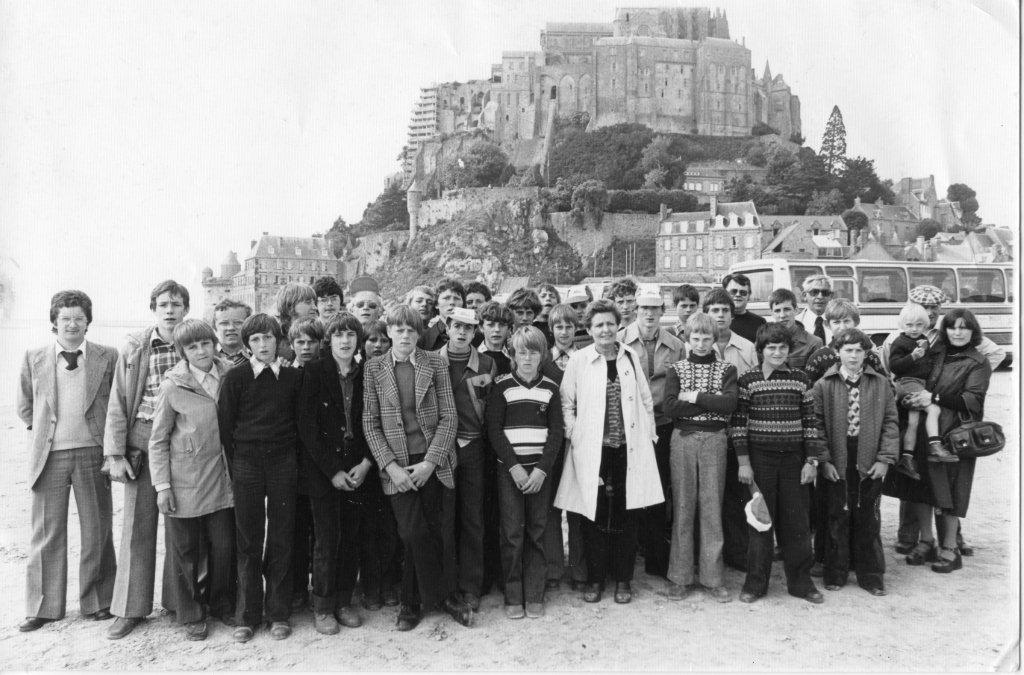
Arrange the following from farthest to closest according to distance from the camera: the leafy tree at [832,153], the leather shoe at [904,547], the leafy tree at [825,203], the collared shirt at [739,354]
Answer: the leafy tree at [825,203]
the leafy tree at [832,153]
the leather shoe at [904,547]
the collared shirt at [739,354]

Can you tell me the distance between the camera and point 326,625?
2939 mm

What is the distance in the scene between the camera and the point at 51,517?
3074 mm

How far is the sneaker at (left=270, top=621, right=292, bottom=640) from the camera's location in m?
2.88

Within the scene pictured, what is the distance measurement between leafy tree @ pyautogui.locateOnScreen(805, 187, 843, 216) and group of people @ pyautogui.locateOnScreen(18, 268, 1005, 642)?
125 feet

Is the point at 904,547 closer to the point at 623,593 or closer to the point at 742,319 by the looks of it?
the point at 742,319

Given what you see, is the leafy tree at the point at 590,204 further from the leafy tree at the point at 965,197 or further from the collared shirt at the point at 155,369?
the collared shirt at the point at 155,369

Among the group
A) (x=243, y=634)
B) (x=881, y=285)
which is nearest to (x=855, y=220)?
(x=881, y=285)

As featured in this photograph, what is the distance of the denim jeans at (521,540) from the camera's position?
3.14m

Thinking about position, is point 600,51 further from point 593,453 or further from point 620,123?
point 593,453

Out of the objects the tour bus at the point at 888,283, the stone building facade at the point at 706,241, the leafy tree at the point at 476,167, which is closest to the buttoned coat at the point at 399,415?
the tour bus at the point at 888,283

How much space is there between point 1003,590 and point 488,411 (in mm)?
2957

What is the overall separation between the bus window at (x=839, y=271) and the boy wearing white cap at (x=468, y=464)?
10.8m

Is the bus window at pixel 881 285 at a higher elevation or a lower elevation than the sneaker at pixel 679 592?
higher

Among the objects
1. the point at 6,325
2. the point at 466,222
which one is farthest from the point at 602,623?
the point at 466,222
